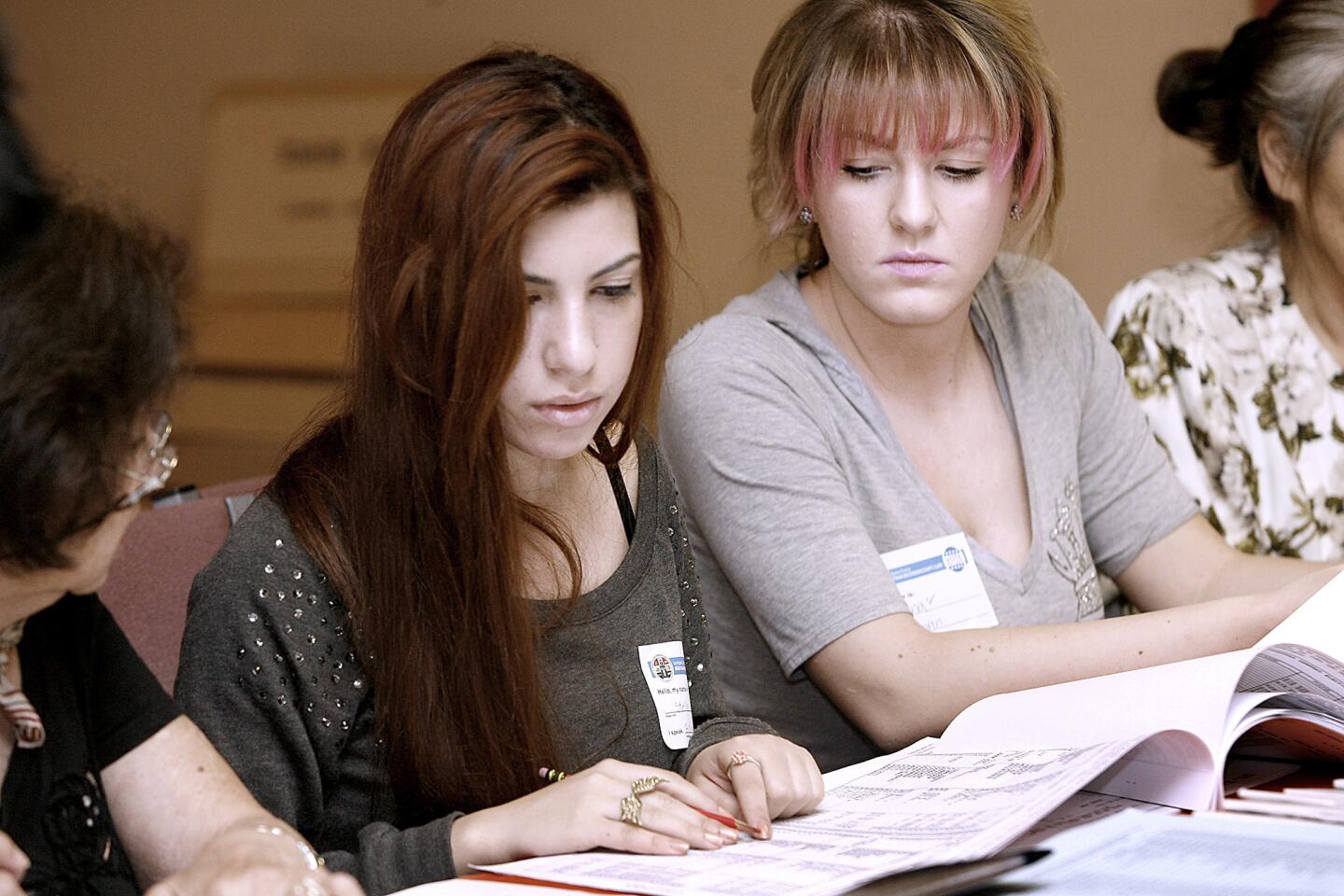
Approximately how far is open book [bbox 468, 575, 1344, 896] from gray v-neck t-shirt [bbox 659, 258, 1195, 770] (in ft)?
0.92

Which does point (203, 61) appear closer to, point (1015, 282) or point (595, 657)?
point (1015, 282)

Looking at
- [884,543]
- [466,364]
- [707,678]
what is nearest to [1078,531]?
[884,543]

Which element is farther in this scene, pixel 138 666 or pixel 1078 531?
pixel 1078 531

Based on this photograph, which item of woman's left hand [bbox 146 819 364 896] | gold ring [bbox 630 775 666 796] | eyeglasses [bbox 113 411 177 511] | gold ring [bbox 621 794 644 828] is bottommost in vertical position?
woman's left hand [bbox 146 819 364 896]

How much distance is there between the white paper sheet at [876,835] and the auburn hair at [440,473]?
0.71 feet

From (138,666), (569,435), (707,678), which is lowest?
(707,678)

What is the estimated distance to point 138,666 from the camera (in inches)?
42.0

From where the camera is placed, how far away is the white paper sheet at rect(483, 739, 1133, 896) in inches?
34.5

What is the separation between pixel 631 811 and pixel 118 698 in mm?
374

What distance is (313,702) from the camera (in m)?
1.15

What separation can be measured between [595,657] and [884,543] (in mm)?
421

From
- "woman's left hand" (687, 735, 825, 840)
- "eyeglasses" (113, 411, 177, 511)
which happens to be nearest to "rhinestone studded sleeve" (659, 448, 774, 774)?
"woman's left hand" (687, 735, 825, 840)

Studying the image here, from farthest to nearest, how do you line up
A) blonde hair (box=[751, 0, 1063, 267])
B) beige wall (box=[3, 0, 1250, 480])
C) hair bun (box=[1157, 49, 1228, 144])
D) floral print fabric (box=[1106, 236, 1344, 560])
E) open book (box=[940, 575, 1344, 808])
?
beige wall (box=[3, 0, 1250, 480]), hair bun (box=[1157, 49, 1228, 144]), floral print fabric (box=[1106, 236, 1344, 560]), blonde hair (box=[751, 0, 1063, 267]), open book (box=[940, 575, 1344, 808])

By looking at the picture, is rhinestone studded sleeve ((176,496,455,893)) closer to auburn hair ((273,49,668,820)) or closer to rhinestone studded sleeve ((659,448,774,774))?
auburn hair ((273,49,668,820))
